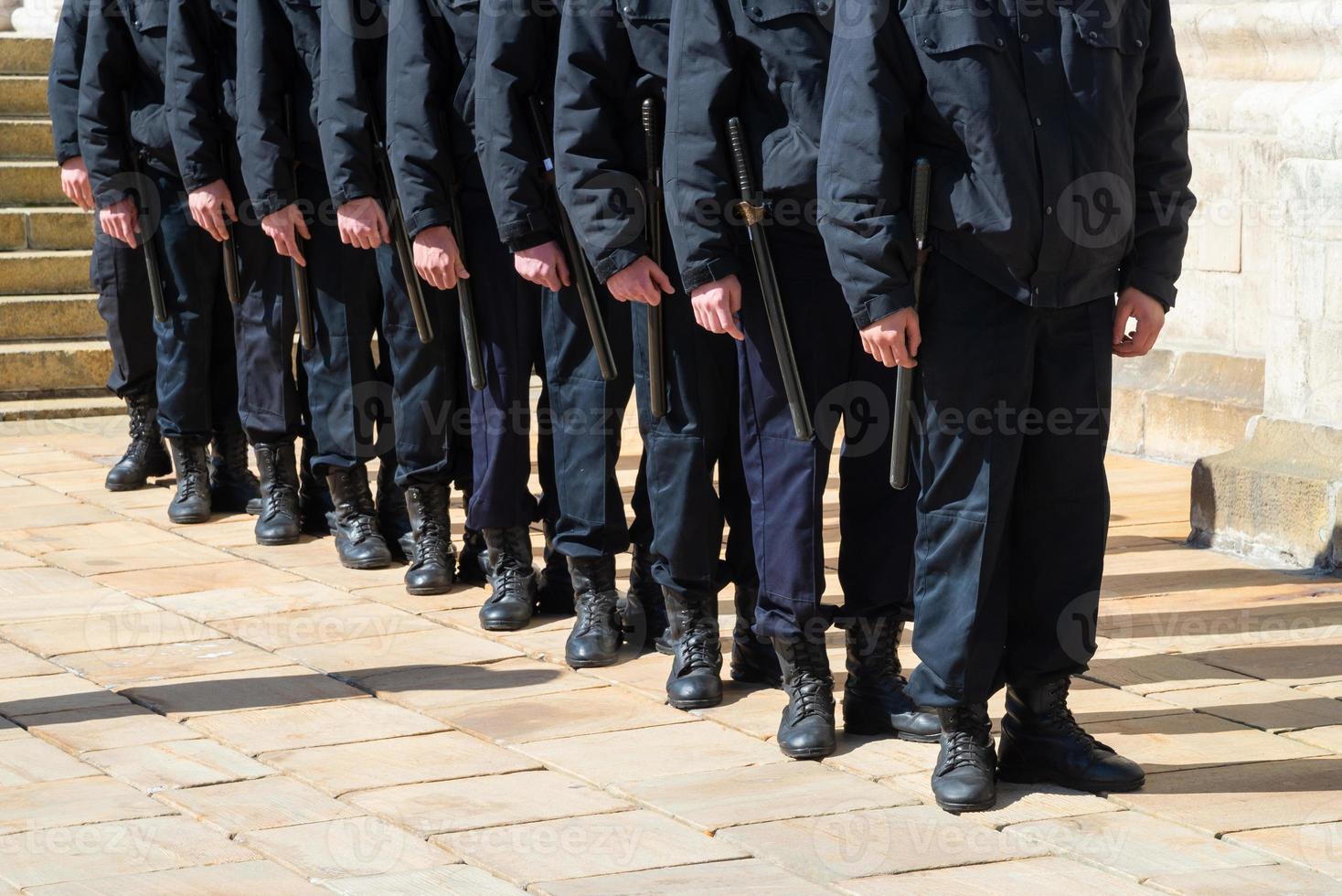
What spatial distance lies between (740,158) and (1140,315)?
0.87 meters

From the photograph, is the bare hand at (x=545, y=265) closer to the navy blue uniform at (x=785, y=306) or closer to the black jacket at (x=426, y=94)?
the black jacket at (x=426, y=94)

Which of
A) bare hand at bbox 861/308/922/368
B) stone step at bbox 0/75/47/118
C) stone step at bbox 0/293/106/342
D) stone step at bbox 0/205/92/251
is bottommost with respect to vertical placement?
stone step at bbox 0/293/106/342

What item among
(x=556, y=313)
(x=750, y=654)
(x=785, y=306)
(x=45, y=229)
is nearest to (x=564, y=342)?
(x=556, y=313)

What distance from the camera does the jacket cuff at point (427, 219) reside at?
17.8 ft

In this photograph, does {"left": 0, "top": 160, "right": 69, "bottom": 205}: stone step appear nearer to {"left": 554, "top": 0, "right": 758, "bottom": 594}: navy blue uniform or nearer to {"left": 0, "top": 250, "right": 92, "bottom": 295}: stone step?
{"left": 0, "top": 250, "right": 92, "bottom": 295}: stone step

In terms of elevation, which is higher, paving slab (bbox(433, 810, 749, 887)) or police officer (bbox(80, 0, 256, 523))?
police officer (bbox(80, 0, 256, 523))

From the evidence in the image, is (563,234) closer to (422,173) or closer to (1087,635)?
(422,173)

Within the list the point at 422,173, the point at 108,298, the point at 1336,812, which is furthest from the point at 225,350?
the point at 1336,812

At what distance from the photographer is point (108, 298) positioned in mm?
7469

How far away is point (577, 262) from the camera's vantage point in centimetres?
516

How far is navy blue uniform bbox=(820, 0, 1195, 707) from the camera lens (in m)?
3.82

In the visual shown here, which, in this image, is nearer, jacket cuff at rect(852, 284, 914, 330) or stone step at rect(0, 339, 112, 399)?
jacket cuff at rect(852, 284, 914, 330)

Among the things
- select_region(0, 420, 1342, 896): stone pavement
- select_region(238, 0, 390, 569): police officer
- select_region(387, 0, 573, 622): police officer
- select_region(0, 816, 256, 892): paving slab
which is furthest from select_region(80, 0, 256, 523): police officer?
select_region(0, 816, 256, 892): paving slab

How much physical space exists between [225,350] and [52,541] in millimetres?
921
